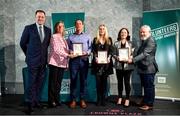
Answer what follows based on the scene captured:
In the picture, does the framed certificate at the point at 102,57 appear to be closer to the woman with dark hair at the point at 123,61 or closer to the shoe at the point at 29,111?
the woman with dark hair at the point at 123,61

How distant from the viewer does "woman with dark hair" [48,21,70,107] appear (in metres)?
5.76

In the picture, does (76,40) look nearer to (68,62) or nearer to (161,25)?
(68,62)

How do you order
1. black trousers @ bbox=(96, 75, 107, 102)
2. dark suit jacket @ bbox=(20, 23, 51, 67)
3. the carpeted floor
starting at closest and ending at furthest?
dark suit jacket @ bbox=(20, 23, 51, 67) → the carpeted floor → black trousers @ bbox=(96, 75, 107, 102)

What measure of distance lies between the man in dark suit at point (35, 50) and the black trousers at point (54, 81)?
8.9 inches

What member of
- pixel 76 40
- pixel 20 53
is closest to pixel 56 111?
pixel 76 40

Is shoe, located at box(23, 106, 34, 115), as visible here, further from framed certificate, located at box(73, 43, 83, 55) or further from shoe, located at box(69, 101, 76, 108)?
framed certificate, located at box(73, 43, 83, 55)

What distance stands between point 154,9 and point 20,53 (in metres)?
3.22

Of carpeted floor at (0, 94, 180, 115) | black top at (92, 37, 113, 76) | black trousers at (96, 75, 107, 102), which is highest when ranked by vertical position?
black top at (92, 37, 113, 76)

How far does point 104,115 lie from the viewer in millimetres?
5402

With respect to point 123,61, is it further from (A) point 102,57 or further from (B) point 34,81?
(B) point 34,81

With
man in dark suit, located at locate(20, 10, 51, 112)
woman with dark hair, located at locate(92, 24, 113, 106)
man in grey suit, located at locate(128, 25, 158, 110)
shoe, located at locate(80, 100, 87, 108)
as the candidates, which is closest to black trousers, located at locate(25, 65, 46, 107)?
man in dark suit, located at locate(20, 10, 51, 112)

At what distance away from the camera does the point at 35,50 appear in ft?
17.8

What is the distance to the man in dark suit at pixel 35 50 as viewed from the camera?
543 cm

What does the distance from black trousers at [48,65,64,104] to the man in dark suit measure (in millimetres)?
225
